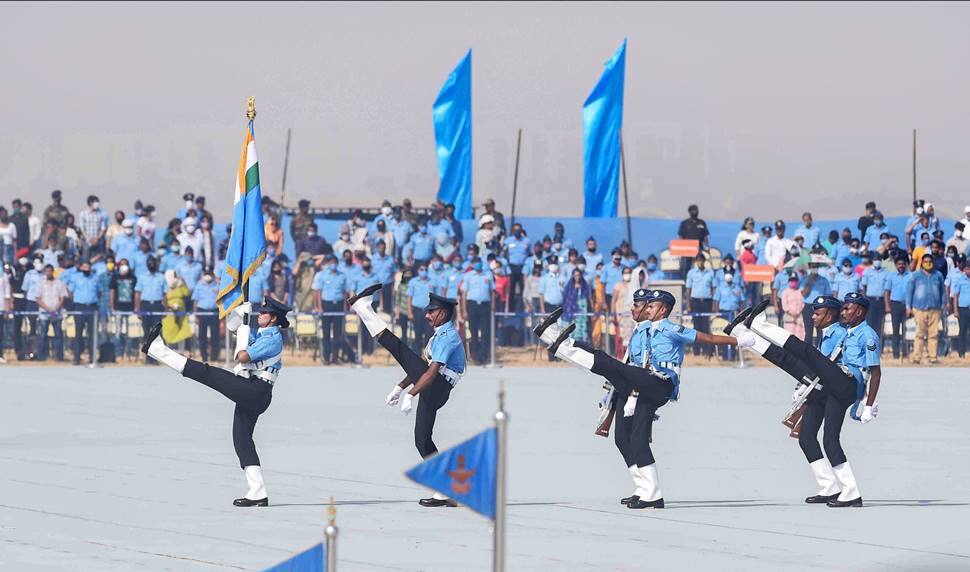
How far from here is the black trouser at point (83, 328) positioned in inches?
1080

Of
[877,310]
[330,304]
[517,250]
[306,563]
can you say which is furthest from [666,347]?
[517,250]

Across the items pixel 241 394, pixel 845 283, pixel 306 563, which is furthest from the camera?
pixel 845 283

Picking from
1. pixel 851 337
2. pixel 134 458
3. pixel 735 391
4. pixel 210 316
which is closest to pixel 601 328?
pixel 735 391

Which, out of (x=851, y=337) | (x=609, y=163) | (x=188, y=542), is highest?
(x=609, y=163)

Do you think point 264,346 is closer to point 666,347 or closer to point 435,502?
point 435,502

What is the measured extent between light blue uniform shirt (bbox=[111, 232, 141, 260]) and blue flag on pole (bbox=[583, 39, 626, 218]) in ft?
32.6

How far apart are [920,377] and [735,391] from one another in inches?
144

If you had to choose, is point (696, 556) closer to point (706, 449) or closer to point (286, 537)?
point (286, 537)

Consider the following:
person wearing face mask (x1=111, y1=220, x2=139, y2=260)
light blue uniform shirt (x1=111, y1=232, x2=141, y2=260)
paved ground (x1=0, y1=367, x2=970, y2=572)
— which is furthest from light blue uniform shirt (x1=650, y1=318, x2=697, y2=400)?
light blue uniform shirt (x1=111, y1=232, x2=141, y2=260)

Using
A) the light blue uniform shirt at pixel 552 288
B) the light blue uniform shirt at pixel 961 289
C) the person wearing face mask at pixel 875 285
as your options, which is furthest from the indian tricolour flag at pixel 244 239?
the light blue uniform shirt at pixel 961 289

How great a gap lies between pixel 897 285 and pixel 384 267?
8045 millimetres

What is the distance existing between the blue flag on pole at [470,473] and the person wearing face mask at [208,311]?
2079 centimetres

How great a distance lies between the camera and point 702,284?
27.8 m

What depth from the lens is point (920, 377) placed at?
26.0m
